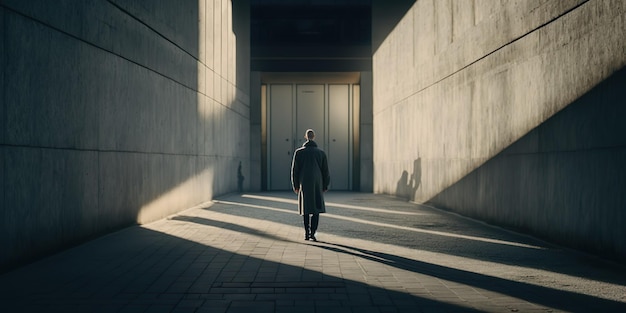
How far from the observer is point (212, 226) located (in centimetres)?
1091

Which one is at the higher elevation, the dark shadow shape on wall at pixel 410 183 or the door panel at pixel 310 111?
the door panel at pixel 310 111

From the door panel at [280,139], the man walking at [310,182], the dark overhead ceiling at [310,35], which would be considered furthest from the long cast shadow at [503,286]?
the door panel at [280,139]

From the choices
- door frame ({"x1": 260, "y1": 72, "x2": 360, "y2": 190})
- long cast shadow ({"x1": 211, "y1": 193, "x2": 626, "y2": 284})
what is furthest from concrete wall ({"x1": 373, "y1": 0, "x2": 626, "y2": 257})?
door frame ({"x1": 260, "y1": 72, "x2": 360, "y2": 190})

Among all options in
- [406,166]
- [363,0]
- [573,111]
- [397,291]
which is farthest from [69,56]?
[363,0]

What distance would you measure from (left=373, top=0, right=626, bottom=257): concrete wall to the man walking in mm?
3135

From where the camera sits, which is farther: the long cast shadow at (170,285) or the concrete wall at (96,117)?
the concrete wall at (96,117)

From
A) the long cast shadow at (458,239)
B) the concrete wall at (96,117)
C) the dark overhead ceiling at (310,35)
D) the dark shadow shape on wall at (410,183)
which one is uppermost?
the dark overhead ceiling at (310,35)

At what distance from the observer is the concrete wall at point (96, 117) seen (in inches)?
259

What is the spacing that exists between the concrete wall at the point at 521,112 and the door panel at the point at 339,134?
8.36 meters

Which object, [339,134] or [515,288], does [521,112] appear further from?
[339,134]

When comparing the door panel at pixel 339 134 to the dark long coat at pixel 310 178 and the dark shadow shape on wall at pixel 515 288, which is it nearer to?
the dark long coat at pixel 310 178

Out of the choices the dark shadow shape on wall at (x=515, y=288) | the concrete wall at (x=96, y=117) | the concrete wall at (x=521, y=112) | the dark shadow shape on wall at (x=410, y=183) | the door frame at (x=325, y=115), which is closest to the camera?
the dark shadow shape on wall at (x=515, y=288)

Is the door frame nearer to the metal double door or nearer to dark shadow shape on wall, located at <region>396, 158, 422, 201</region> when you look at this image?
the metal double door

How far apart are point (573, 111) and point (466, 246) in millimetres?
2239
